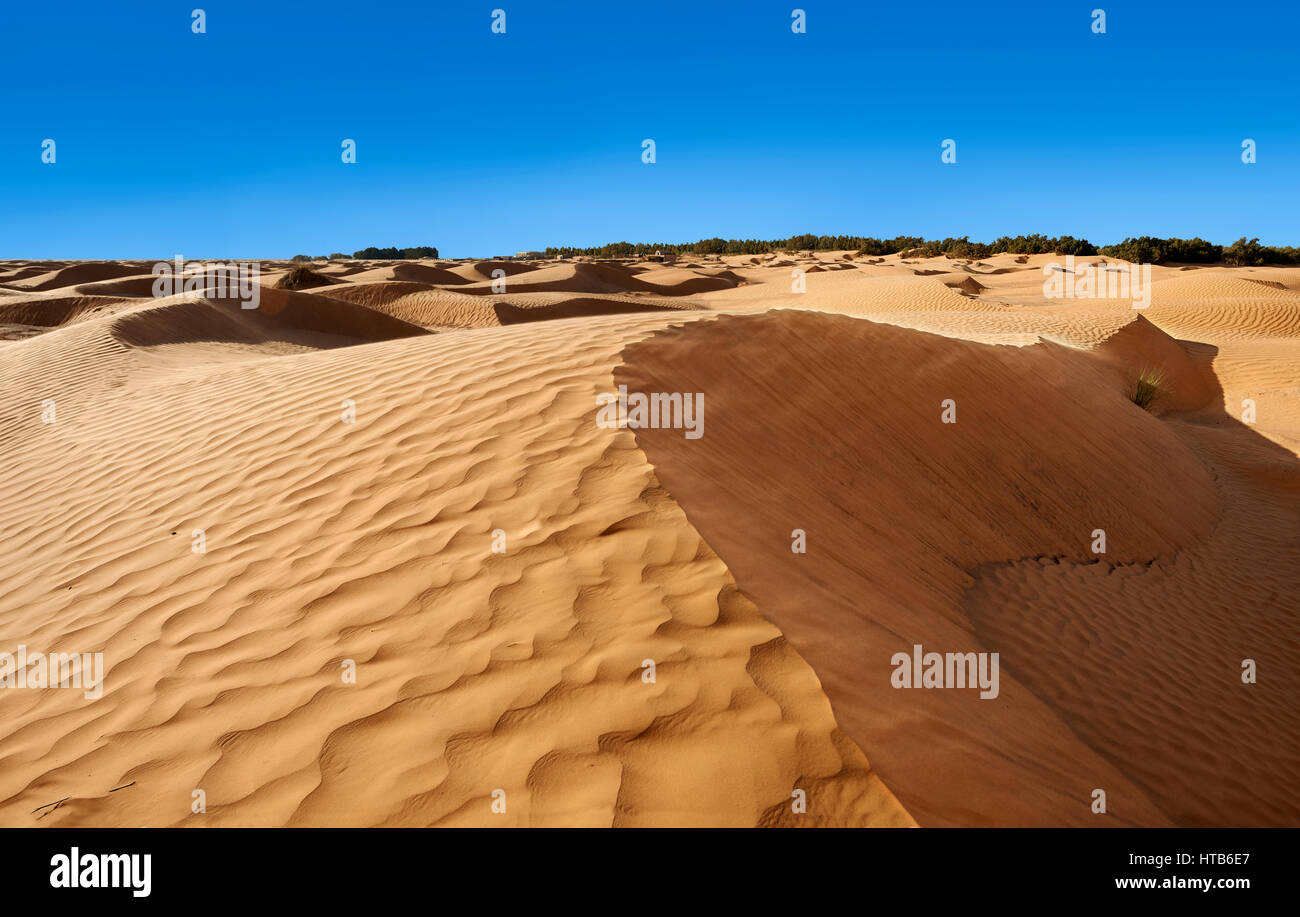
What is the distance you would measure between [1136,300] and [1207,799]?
22978mm

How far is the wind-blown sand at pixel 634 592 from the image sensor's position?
2.37 meters

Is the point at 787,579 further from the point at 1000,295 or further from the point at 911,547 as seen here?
the point at 1000,295

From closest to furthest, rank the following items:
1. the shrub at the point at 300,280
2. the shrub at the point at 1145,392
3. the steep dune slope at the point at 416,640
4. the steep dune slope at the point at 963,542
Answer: the steep dune slope at the point at 416,640, the steep dune slope at the point at 963,542, the shrub at the point at 1145,392, the shrub at the point at 300,280

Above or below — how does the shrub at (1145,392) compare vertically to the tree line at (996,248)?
below

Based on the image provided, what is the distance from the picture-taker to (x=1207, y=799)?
12.6 ft

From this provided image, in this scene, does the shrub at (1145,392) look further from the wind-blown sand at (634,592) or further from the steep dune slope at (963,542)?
the wind-blown sand at (634,592)

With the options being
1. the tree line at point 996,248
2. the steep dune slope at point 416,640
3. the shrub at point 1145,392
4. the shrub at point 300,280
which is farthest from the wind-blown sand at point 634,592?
the tree line at point 996,248

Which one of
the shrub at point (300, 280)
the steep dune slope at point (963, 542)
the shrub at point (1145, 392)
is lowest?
the steep dune slope at point (963, 542)

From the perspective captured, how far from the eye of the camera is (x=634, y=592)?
2.99 m

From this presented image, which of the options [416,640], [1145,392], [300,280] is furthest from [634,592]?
[300,280]

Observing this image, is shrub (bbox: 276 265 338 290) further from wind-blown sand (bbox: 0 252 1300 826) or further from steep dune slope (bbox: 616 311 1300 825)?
steep dune slope (bbox: 616 311 1300 825)

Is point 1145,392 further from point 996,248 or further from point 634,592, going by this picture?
point 996,248
